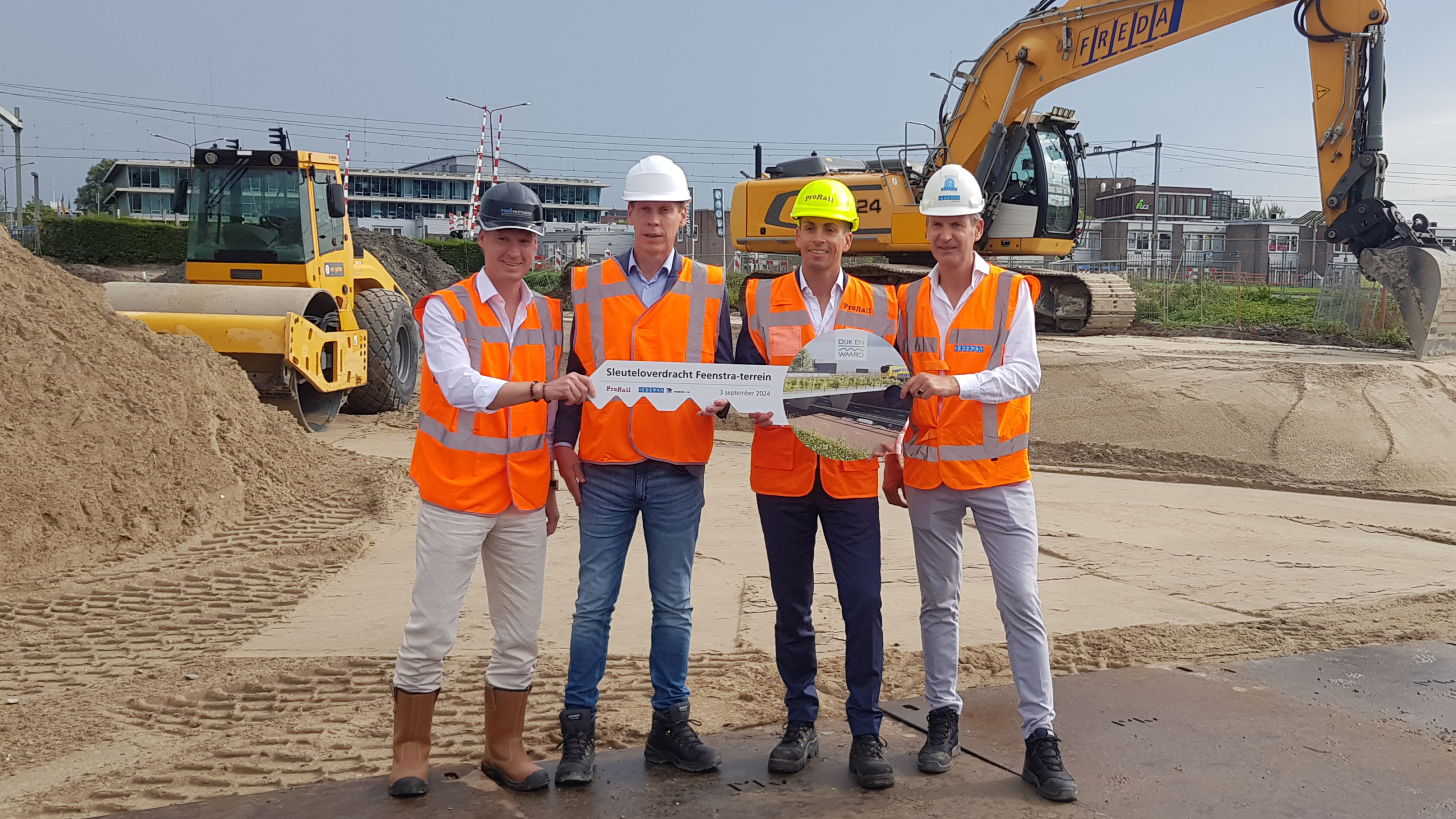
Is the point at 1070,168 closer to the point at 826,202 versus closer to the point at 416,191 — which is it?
the point at 826,202

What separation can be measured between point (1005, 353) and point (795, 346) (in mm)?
723

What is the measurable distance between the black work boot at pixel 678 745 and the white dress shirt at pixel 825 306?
4.58 feet

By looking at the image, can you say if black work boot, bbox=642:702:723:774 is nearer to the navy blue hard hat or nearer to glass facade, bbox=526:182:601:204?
the navy blue hard hat

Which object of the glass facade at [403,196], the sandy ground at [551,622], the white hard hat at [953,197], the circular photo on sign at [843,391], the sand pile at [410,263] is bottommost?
the sandy ground at [551,622]

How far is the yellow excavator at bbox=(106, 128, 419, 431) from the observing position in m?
10.6

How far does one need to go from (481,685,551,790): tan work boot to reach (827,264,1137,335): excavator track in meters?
13.6

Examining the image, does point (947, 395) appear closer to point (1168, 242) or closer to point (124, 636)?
point (124, 636)

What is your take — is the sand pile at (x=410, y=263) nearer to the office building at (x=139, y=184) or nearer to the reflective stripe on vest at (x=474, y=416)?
the reflective stripe on vest at (x=474, y=416)

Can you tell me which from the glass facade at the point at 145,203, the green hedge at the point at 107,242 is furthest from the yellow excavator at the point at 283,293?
the glass facade at the point at 145,203

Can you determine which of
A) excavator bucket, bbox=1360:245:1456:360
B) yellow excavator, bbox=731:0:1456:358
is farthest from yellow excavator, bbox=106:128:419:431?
excavator bucket, bbox=1360:245:1456:360

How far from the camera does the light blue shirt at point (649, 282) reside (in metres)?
3.91

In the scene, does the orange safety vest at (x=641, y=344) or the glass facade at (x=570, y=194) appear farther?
the glass facade at (x=570, y=194)

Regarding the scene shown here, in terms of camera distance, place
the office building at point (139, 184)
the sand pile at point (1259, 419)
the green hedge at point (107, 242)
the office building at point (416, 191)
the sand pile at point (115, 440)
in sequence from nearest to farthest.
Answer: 1. the sand pile at point (115, 440)
2. the sand pile at point (1259, 419)
3. the green hedge at point (107, 242)
4. the office building at point (139, 184)
5. the office building at point (416, 191)

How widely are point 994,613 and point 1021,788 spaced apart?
2.14m
